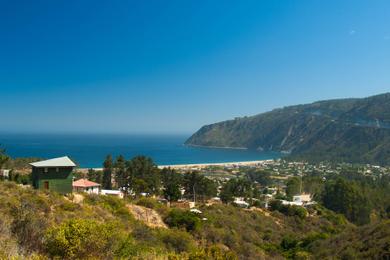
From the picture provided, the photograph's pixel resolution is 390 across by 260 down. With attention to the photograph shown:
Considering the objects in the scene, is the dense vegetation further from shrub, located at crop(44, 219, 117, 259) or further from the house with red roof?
the house with red roof

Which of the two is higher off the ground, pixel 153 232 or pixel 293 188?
pixel 153 232

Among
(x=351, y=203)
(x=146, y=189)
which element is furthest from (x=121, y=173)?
(x=351, y=203)

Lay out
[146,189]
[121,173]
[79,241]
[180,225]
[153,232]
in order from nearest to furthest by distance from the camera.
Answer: [79,241]
[153,232]
[180,225]
[146,189]
[121,173]

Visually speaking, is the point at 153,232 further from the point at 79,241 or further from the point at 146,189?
the point at 146,189

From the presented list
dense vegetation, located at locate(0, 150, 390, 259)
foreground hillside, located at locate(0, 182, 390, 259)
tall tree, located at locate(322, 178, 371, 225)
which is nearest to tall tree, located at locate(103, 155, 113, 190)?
dense vegetation, located at locate(0, 150, 390, 259)

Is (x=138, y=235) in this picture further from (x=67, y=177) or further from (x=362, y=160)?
(x=362, y=160)

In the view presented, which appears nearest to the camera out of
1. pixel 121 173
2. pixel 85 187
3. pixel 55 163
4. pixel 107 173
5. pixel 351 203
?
pixel 55 163

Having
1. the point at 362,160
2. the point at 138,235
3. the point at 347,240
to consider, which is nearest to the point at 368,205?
the point at 347,240

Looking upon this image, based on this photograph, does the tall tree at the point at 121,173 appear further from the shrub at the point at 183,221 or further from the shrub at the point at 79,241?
the shrub at the point at 79,241
